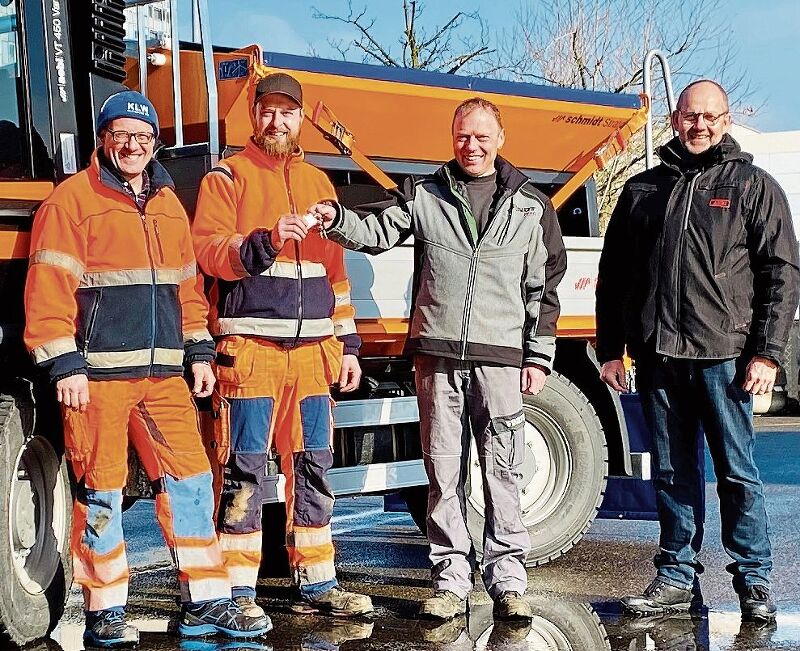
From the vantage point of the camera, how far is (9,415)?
4316mm

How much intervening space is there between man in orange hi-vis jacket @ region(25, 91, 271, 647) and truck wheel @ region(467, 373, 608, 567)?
6.26 ft

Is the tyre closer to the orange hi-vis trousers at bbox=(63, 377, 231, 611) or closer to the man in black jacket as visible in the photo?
the man in black jacket

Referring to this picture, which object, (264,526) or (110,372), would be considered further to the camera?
(264,526)

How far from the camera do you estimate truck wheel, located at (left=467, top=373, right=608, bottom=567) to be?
19.8ft

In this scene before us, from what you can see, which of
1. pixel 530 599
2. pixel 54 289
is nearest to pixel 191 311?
pixel 54 289

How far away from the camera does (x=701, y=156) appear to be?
483 cm

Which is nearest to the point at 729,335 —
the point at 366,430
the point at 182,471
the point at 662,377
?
the point at 662,377

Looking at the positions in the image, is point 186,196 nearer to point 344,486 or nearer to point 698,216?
point 344,486

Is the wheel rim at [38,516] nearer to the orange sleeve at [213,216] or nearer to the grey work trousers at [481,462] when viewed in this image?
the orange sleeve at [213,216]

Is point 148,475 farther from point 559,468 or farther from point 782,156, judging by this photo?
point 782,156

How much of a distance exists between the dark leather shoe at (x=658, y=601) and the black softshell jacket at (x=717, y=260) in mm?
997

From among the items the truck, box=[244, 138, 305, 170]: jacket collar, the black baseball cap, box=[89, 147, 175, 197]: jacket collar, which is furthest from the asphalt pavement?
the black baseball cap

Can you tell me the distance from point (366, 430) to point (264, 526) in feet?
3.36

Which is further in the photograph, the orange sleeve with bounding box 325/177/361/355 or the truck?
the orange sleeve with bounding box 325/177/361/355
